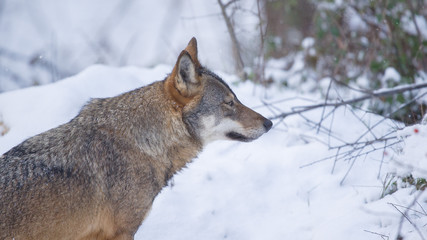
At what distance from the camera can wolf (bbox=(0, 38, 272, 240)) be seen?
11.3ft

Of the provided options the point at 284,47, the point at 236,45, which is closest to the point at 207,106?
the point at 236,45

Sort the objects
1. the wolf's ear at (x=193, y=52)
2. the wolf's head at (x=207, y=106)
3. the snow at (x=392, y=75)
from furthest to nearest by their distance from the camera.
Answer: the snow at (x=392, y=75)
the wolf's ear at (x=193, y=52)
the wolf's head at (x=207, y=106)

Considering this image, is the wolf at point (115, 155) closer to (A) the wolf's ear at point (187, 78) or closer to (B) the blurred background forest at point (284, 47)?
(A) the wolf's ear at point (187, 78)

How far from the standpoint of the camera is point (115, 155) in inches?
148

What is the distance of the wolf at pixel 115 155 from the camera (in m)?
3.43

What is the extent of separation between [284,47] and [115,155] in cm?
820

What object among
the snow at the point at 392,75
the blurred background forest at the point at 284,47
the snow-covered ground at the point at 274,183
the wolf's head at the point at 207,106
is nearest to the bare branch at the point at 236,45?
the blurred background forest at the point at 284,47

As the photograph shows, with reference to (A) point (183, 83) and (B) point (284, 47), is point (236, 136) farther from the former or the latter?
(B) point (284, 47)

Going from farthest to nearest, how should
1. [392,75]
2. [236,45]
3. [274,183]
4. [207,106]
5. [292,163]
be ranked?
[236,45] < [392,75] < [292,163] < [274,183] < [207,106]

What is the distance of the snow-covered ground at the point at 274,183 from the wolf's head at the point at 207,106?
0.58 metres

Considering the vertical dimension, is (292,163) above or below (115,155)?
below

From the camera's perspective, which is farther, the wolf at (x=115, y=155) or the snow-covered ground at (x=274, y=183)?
the snow-covered ground at (x=274, y=183)

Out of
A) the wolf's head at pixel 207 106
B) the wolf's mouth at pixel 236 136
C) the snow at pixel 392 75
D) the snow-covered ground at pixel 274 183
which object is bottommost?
the snow-covered ground at pixel 274 183

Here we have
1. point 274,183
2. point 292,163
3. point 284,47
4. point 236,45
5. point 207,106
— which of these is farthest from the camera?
point 284,47
